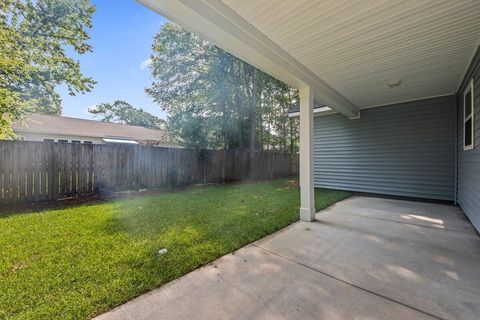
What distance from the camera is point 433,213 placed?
4383mm

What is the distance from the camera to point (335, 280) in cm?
204

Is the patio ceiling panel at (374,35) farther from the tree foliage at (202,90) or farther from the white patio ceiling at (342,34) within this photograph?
the tree foliage at (202,90)

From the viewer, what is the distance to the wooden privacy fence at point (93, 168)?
15.1 feet

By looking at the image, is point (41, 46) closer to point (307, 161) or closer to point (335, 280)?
point (307, 161)

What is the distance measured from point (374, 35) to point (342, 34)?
1.45 ft

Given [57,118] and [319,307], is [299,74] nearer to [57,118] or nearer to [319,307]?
[319,307]

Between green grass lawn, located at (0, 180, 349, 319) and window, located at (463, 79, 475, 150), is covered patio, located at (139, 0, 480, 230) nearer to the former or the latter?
window, located at (463, 79, 475, 150)

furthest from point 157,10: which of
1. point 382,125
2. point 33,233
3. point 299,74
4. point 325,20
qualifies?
point 382,125

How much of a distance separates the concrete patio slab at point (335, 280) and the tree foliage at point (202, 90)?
28.9 ft

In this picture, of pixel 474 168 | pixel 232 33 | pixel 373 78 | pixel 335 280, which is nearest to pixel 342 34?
pixel 232 33

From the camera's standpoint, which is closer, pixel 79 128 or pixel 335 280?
pixel 335 280

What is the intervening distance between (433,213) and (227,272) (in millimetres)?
4737

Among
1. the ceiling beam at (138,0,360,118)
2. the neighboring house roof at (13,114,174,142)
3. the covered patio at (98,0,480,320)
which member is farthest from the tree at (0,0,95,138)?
the covered patio at (98,0,480,320)

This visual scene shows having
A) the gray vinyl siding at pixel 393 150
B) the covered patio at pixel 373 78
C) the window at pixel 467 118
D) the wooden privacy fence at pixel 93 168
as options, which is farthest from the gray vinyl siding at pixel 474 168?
the wooden privacy fence at pixel 93 168
